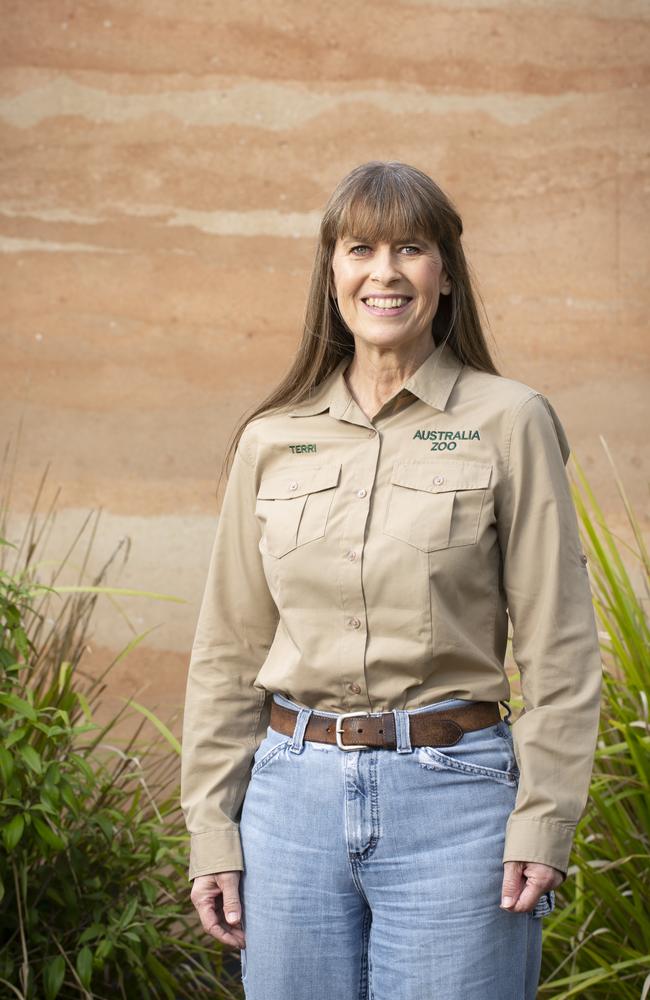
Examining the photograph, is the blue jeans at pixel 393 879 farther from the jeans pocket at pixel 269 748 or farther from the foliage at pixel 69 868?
the foliage at pixel 69 868

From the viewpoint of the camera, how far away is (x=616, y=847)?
2809 mm

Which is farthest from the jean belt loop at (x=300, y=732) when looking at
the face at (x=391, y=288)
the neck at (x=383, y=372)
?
the face at (x=391, y=288)

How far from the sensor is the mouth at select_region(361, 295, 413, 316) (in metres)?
1.83

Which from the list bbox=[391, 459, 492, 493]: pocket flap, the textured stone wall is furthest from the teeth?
the textured stone wall

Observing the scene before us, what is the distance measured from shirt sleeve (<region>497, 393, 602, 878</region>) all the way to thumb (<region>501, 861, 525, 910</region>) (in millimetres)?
12

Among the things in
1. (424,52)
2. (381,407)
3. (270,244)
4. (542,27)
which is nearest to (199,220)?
(270,244)

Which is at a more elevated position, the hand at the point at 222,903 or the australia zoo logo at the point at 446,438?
the australia zoo logo at the point at 446,438

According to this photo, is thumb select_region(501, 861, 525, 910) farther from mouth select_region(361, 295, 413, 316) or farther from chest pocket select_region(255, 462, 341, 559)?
mouth select_region(361, 295, 413, 316)

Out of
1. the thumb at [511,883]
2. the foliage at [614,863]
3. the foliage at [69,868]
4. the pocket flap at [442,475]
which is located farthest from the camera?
the foliage at [614,863]

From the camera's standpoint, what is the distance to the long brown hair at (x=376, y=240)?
1.82 m

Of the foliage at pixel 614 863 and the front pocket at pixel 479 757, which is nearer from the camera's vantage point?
the front pocket at pixel 479 757

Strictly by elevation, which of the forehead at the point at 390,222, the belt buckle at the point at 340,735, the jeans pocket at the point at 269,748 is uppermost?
the forehead at the point at 390,222

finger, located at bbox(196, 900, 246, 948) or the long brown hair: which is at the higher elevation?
the long brown hair

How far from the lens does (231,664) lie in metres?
1.95
